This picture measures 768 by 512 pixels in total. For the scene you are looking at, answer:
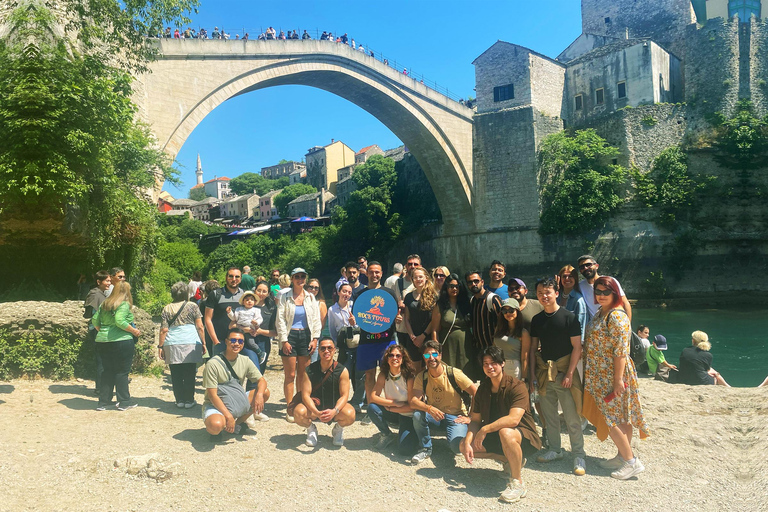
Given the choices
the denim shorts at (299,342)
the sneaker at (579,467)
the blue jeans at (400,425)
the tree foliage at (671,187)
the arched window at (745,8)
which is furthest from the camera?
the arched window at (745,8)

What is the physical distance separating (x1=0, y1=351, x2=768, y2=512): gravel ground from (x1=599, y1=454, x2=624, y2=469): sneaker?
0.05 metres

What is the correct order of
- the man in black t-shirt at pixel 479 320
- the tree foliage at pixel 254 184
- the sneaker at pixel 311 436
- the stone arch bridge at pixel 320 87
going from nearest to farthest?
the sneaker at pixel 311 436
the man in black t-shirt at pixel 479 320
the stone arch bridge at pixel 320 87
the tree foliage at pixel 254 184

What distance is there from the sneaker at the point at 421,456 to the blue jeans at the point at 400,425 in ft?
0.25

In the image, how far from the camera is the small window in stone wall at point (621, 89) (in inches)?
942

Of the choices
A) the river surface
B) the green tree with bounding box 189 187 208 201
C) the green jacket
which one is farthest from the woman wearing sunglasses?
the green tree with bounding box 189 187 208 201

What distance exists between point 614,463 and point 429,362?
5.32 feet

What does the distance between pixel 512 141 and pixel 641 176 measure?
5665 millimetres

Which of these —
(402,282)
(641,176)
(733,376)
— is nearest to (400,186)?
(641,176)

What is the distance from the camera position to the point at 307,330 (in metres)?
5.16

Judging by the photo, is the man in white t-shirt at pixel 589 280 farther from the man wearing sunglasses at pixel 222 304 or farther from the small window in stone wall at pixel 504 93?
the small window in stone wall at pixel 504 93

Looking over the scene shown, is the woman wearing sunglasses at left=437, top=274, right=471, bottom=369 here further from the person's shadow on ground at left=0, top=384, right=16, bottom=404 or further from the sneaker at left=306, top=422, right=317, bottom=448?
the person's shadow on ground at left=0, top=384, right=16, bottom=404

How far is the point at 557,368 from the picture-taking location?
411 cm

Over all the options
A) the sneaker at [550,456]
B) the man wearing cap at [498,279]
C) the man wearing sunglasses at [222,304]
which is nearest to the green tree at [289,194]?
the man wearing sunglasses at [222,304]

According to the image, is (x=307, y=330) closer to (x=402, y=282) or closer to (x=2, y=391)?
(x=402, y=282)
